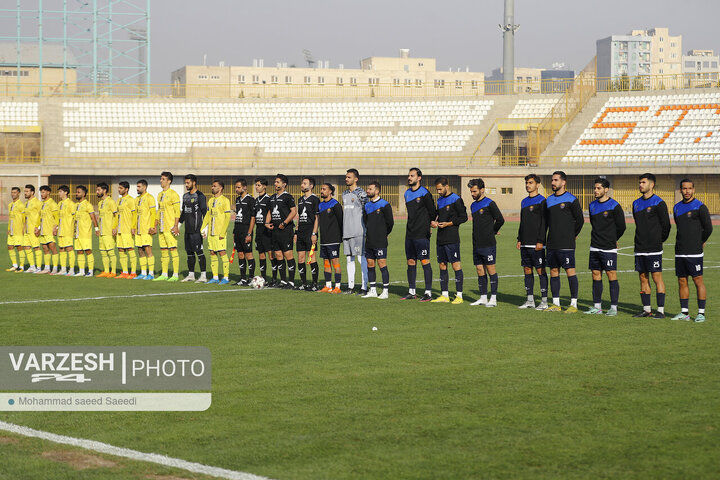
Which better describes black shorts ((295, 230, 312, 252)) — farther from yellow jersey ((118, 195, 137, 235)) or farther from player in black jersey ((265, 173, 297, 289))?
yellow jersey ((118, 195, 137, 235))

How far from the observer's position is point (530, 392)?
7602mm

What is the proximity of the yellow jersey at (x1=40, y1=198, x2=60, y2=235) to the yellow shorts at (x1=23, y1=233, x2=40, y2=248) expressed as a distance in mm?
447

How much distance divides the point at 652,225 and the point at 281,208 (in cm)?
714

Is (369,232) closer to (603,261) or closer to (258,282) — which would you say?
(258,282)

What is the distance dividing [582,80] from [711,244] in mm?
28522

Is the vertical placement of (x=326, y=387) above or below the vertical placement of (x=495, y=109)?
below

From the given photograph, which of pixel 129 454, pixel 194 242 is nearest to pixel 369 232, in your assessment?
pixel 194 242

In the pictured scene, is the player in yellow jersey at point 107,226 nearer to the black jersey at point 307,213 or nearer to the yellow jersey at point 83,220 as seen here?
the yellow jersey at point 83,220

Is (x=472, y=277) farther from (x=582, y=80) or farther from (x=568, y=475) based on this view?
(x=582, y=80)

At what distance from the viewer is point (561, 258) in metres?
13.0

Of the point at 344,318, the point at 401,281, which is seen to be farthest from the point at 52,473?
the point at 401,281

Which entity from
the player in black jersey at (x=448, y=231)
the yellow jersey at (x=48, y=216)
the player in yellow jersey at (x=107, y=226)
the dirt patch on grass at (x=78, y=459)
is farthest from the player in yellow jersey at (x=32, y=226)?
the dirt patch on grass at (x=78, y=459)

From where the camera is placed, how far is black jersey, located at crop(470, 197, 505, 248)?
13688 mm

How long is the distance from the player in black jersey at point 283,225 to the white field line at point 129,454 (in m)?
9.94
